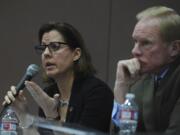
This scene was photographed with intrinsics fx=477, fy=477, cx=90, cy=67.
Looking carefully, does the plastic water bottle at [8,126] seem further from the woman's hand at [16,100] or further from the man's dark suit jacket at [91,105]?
the man's dark suit jacket at [91,105]

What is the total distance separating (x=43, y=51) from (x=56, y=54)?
68 millimetres

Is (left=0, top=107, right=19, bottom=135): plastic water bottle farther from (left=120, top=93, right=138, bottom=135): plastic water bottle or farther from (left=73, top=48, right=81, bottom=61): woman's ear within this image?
(left=73, top=48, right=81, bottom=61): woman's ear

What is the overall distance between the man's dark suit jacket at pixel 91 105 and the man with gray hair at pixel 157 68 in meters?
0.28

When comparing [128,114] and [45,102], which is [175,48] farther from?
[45,102]

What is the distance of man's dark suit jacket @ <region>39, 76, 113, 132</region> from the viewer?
2238mm

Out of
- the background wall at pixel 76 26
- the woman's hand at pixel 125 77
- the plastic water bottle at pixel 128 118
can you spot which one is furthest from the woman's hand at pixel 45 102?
the background wall at pixel 76 26

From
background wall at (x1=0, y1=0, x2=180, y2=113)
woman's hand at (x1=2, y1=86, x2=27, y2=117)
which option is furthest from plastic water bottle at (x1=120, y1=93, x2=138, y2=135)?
background wall at (x1=0, y1=0, x2=180, y2=113)

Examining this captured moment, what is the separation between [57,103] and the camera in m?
2.41

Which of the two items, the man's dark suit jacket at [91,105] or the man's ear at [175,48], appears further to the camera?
the man's dark suit jacket at [91,105]

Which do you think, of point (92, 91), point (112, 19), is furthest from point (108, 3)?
point (92, 91)

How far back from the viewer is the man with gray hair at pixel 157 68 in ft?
5.89

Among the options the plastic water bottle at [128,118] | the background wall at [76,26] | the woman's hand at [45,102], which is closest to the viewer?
the plastic water bottle at [128,118]

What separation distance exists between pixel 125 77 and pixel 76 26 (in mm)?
1735

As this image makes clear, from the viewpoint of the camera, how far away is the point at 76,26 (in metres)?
3.70
